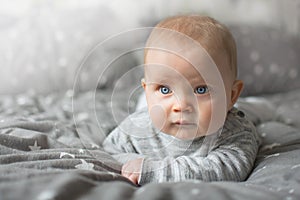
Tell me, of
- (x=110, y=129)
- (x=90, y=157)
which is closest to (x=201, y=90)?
(x=90, y=157)

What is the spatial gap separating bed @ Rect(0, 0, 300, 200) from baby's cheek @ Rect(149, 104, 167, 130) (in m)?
0.12

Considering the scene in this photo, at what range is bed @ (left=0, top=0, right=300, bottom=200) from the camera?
0.77 metres

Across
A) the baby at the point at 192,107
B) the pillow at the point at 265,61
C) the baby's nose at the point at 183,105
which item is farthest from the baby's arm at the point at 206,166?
the pillow at the point at 265,61

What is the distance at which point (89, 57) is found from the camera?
5.66ft

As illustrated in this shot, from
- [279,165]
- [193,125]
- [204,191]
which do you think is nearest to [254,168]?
[279,165]

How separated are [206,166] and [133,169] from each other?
15cm

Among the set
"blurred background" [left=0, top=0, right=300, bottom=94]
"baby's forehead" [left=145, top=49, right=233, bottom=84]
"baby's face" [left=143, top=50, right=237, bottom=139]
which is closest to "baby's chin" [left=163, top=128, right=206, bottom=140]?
"baby's face" [left=143, top=50, right=237, bottom=139]

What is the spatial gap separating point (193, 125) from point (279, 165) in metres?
0.20

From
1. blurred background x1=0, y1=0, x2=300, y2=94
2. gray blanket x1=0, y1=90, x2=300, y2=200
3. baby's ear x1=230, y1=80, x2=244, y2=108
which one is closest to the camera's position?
gray blanket x1=0, y1=90, x2=300, y2=200

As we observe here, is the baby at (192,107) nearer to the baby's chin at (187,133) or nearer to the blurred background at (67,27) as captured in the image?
the baby's chin at (187,133)

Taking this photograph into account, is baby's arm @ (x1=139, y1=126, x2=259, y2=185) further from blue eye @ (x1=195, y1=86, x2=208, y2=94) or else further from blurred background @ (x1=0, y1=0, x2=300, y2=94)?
blurred background @ (x1=0, y1=0, x2=300, y2=94)

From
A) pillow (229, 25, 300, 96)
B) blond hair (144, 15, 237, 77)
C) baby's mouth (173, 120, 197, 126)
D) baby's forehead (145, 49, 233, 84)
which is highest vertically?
blond hair (144, 15, 237, 77)

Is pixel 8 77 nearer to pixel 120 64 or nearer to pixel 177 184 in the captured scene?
pixel 120 64

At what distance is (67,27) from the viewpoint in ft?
6.11
